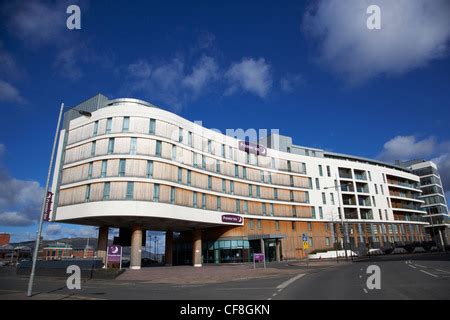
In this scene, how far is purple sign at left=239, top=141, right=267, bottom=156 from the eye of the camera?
55.4 m

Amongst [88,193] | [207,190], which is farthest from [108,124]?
[207,190]

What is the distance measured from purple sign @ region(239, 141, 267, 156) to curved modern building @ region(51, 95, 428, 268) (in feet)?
0.73

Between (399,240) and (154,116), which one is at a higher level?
(154,116)

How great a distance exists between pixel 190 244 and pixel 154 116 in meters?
24.8

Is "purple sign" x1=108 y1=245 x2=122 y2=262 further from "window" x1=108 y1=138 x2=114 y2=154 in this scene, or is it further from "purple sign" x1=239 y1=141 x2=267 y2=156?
"purple sign" x1=239 y1=141 x2=267 y2=156

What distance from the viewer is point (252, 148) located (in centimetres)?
5669

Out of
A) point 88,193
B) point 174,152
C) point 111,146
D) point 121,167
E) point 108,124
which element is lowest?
point 88,193

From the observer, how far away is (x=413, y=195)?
86250 mm

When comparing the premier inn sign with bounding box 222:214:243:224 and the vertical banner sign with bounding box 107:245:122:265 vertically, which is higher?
the premier inn sign with bounding box 222:214:243:224

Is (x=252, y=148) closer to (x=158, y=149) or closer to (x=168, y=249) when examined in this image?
(x=158, y=149)

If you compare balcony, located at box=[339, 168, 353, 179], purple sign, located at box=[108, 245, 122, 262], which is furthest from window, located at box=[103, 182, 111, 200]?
balcony, located at box=[339, 168, 353, 179]

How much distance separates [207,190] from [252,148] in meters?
13.7
